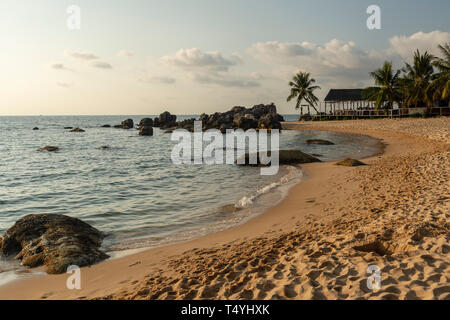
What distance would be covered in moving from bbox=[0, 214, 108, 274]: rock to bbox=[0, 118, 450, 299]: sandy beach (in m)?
0.33

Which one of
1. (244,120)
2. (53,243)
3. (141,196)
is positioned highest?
(244,120)

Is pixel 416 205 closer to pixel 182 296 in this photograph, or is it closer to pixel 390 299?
pixel 390 299

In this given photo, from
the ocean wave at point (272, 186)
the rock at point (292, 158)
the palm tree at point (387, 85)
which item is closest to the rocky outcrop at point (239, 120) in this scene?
the palm tree at point (387, 85)

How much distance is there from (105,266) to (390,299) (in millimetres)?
4914

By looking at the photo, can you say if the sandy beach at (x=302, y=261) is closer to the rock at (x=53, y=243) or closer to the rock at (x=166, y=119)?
the rock at (x=53, y=243)

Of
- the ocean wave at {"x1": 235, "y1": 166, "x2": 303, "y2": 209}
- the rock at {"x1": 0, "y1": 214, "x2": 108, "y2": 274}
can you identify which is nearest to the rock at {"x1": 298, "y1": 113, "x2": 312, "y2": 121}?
the ocean wave at {"x1": 235, "y1": 166, "x2": 303, "y2": 209}

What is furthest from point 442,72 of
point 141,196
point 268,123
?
point 141,196

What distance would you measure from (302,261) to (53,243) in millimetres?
5031

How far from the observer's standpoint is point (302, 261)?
5.11 m

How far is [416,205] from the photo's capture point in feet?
25.3

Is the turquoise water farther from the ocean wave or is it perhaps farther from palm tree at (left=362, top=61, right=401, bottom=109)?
palm tree at (left=362, top=61, right=401, bottom=109)

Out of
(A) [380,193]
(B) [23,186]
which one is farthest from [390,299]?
(B) [23,186]

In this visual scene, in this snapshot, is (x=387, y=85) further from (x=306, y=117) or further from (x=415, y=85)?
(x=306, y=117)

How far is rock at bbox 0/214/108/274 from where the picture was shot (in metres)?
6.00
